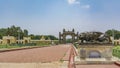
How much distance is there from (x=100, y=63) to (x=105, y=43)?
2.70ft

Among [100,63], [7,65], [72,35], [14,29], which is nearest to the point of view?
[7,65]

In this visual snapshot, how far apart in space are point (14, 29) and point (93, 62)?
75.0m

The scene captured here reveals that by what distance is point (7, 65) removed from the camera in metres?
7.70

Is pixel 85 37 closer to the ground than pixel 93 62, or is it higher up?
higher up

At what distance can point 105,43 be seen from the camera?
9.94 m

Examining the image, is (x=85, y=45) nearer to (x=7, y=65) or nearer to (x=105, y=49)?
(x=105, y=49)

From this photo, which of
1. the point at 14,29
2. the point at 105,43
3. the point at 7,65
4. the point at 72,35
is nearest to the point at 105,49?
the point at 105,43

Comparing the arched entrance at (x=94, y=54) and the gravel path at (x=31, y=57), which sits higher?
the arched entrance at (x=94, y=54)

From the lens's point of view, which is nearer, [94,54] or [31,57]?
[94,54]

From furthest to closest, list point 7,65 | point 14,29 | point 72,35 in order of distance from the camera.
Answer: point 14,29 < point 72,35 < point 7,65

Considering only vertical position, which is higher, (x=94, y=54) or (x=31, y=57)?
(x=94, y=54)

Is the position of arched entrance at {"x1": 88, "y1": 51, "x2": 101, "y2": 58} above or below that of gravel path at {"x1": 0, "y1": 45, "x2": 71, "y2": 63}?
above

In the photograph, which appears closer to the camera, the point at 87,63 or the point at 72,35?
the point at 87,63

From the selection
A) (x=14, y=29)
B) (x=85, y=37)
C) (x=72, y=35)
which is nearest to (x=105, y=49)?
(x=85, y=37)
